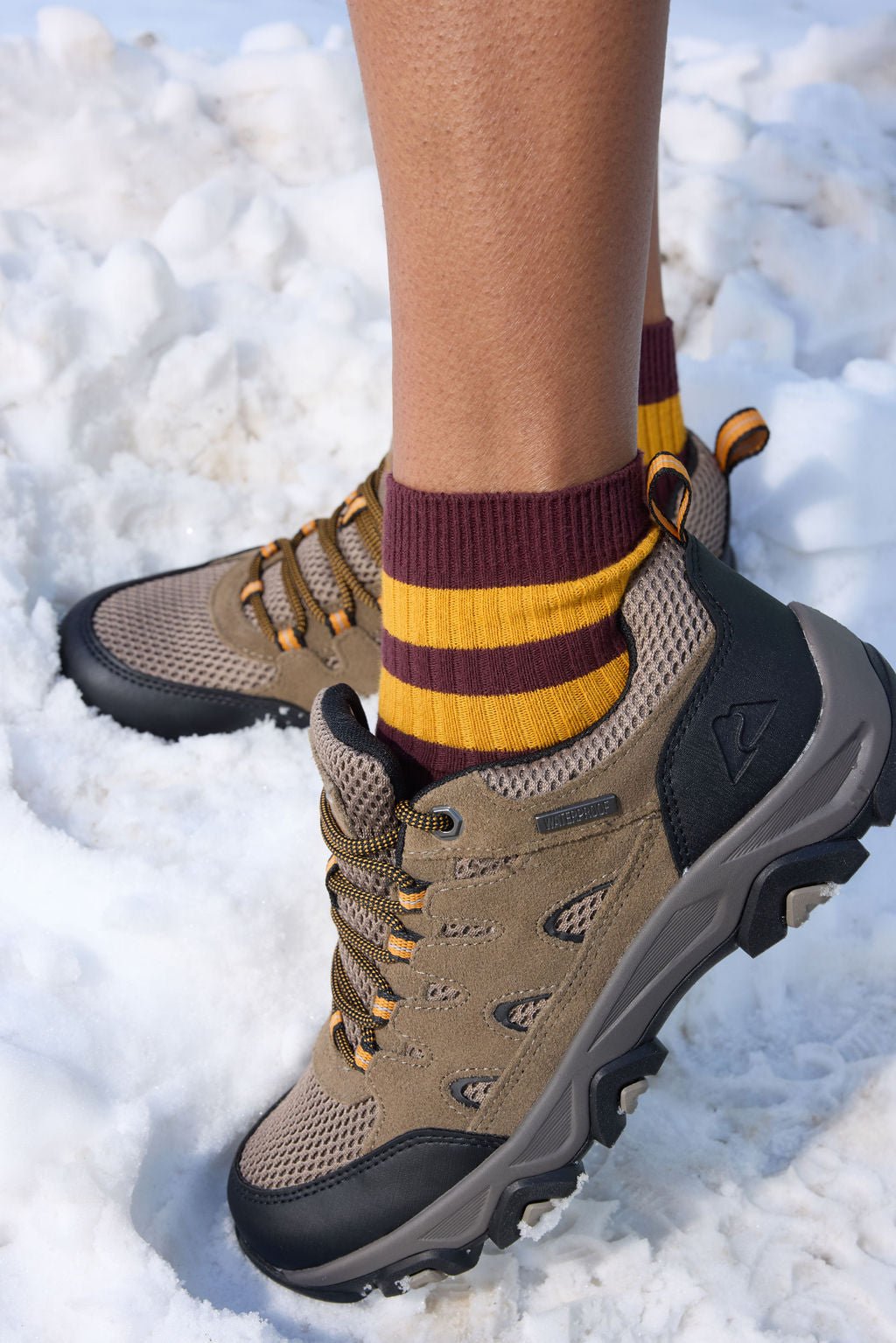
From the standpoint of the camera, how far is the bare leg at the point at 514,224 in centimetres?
77

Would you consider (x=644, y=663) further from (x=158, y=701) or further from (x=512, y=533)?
(x=158, y=701)

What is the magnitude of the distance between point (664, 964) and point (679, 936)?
0.03 m

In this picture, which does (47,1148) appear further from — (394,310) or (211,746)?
(394,310)

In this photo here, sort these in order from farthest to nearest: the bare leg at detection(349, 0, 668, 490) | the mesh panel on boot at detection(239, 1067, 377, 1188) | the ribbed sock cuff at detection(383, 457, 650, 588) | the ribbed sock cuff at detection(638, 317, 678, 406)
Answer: the ribbed sock cuff at detection(638, 317, 678, 406), the mesh panel on boot at detection(239, 1067, 377, 1188), the ribbed sock cuff at detection(383, 457, 650, 588), the bare leg at detection(349, 0, 668, 490)

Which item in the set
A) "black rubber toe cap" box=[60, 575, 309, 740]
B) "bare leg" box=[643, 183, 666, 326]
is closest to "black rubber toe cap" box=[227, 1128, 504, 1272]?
"black rubber toe cap" box=[60, 575, 309, 740]

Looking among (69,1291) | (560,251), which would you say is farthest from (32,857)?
(560,251)

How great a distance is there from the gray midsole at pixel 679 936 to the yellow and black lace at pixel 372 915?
6.3 inches

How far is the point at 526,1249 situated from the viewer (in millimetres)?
1091

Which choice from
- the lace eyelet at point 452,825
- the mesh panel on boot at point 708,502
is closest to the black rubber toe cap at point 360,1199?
the lace eyelet at point 452,825

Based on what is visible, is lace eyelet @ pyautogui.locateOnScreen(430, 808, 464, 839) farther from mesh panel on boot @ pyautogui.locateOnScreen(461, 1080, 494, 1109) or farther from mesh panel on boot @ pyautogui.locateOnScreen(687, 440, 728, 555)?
mesh panel on boot @ pyautogui.locateOnScreen(687, 440, 728, 555)

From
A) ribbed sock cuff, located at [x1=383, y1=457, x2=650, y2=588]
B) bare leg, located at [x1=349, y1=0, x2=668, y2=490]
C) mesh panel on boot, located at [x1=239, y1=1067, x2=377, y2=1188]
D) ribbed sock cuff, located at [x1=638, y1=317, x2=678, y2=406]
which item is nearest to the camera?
bare leg, located at [x1=349, y1=0, x2=668, y2=490]

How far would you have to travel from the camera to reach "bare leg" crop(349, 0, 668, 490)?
0.77 m

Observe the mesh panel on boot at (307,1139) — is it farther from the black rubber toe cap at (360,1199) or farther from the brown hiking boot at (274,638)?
the brown hiking boot at (274,638)

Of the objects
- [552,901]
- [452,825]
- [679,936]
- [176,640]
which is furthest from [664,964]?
[176,640]
